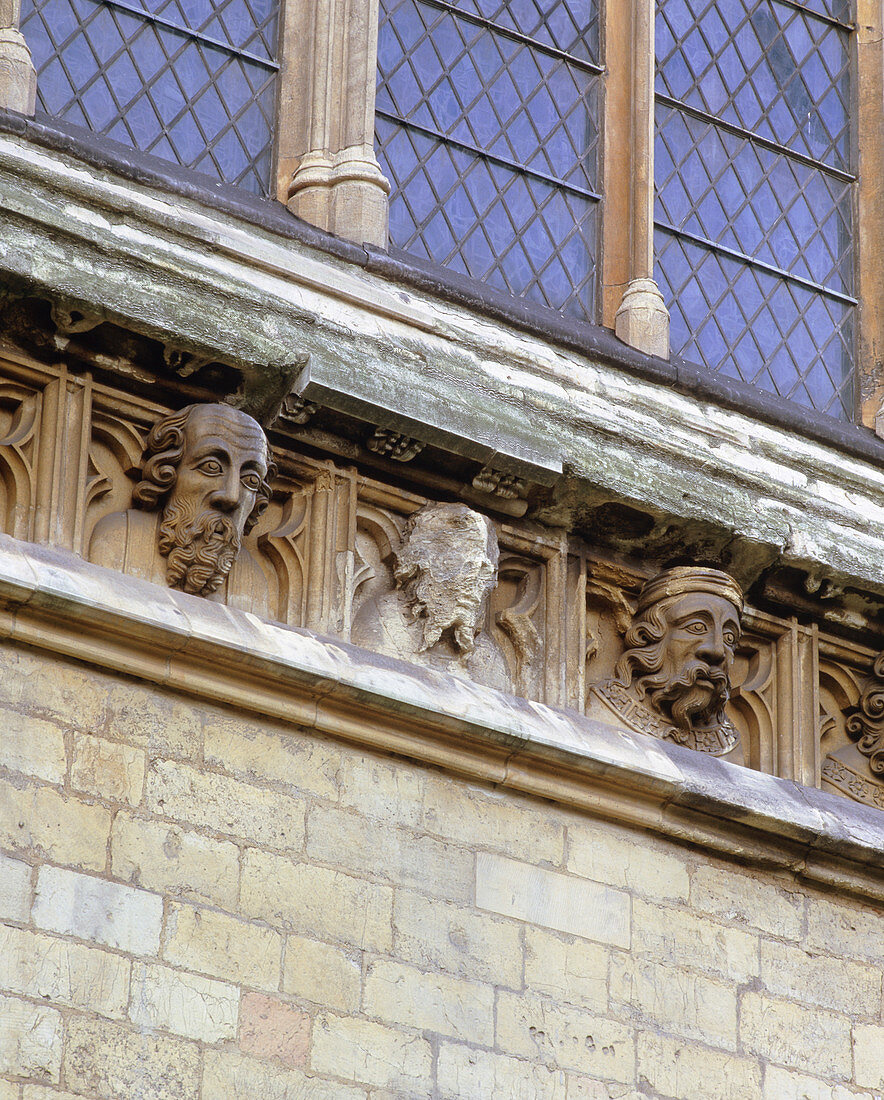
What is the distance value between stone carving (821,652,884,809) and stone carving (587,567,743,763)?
0.44m

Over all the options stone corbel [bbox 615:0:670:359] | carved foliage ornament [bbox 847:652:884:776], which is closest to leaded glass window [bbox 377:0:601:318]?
stone corbel [bbox 615:0:670:359]

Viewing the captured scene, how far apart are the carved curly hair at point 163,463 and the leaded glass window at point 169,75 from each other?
3.09ft

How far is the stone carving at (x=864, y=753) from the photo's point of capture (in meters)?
7.62

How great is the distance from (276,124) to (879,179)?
219 centimetres

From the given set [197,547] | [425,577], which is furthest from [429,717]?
[197,547]

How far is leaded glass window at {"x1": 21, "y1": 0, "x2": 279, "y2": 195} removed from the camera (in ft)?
23.7

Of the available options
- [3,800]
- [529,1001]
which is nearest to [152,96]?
[3,800]

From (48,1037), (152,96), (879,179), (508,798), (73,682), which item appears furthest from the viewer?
(879,179)

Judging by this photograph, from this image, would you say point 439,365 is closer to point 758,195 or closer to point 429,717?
point 429,717

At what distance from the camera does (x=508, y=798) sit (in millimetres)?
6797

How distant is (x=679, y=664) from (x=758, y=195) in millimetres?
1889

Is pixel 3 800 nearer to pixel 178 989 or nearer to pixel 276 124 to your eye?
pixel 178 989

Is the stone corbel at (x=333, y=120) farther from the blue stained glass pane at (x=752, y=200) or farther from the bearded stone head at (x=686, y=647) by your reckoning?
Answer: the bearded stone head at (x=686, y=647)

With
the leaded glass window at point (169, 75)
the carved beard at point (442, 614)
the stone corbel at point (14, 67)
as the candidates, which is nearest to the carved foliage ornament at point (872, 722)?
the carved beard at point (442, 614)
